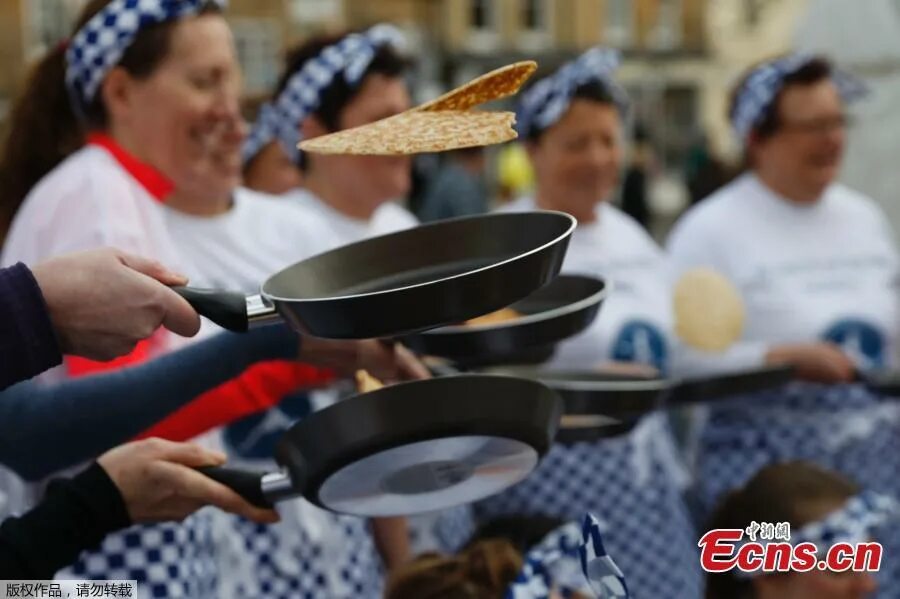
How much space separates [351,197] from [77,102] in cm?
82

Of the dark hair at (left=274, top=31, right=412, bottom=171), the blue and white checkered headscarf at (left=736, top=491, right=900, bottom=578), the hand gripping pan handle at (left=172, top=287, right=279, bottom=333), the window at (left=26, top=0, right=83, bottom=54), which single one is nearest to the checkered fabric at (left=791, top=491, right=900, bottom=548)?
the blue and white checkered headscarf at (left=736, top=491, right=900, bottom=578)

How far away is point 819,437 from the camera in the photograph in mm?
3729

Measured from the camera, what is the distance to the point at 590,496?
3.44 m

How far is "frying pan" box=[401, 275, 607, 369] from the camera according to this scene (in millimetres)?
1993

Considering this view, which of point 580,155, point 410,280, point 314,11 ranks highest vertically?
point 410,280

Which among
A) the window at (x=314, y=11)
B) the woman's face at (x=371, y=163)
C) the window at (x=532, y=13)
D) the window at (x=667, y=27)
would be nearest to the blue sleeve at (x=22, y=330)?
the woman's face at (x=371, y=163)

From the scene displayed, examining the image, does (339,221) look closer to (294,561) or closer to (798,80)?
(294,561)

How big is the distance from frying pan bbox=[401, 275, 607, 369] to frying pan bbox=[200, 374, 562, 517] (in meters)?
0.28

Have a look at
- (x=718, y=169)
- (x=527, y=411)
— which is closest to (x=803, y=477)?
(x=527, y=411)

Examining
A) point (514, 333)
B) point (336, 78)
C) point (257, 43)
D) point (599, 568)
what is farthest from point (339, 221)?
point (257, 43)

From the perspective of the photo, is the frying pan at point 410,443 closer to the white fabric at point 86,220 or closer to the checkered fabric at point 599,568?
the checkered fabric at point 599,568

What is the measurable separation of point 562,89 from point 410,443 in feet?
7.24

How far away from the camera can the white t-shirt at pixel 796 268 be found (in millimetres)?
3768

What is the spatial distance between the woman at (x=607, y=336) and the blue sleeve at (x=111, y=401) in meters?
1.54
